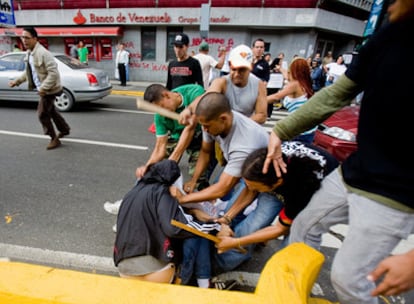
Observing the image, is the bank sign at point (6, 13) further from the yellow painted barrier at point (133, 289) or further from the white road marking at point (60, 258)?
the yellow painted barrier at point (133, 289)

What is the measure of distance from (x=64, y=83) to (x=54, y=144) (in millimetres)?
2676

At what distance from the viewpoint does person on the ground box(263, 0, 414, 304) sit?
955mm

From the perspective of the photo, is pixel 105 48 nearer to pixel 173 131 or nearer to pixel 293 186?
pixel 173 131

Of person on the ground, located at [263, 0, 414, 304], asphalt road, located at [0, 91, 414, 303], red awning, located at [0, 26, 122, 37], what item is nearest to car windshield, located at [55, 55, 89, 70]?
asphalt road, located at [0, 91, 414, 303]

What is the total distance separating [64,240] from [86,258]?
0.34m

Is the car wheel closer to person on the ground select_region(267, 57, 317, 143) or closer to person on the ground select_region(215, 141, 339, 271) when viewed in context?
person on the ground select_region(267, 57, 317, 143)

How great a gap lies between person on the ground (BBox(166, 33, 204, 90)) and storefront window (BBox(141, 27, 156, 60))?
9.85 meters

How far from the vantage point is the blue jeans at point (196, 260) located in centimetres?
173

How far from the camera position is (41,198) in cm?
289

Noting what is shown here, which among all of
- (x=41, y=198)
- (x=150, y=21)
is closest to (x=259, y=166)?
(x=41, y=198)

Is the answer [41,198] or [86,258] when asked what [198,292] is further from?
[41,198]

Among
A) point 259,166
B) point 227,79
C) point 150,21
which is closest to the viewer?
point 259,166

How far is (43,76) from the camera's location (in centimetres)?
418

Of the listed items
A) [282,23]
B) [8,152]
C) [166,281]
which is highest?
[282,23]
